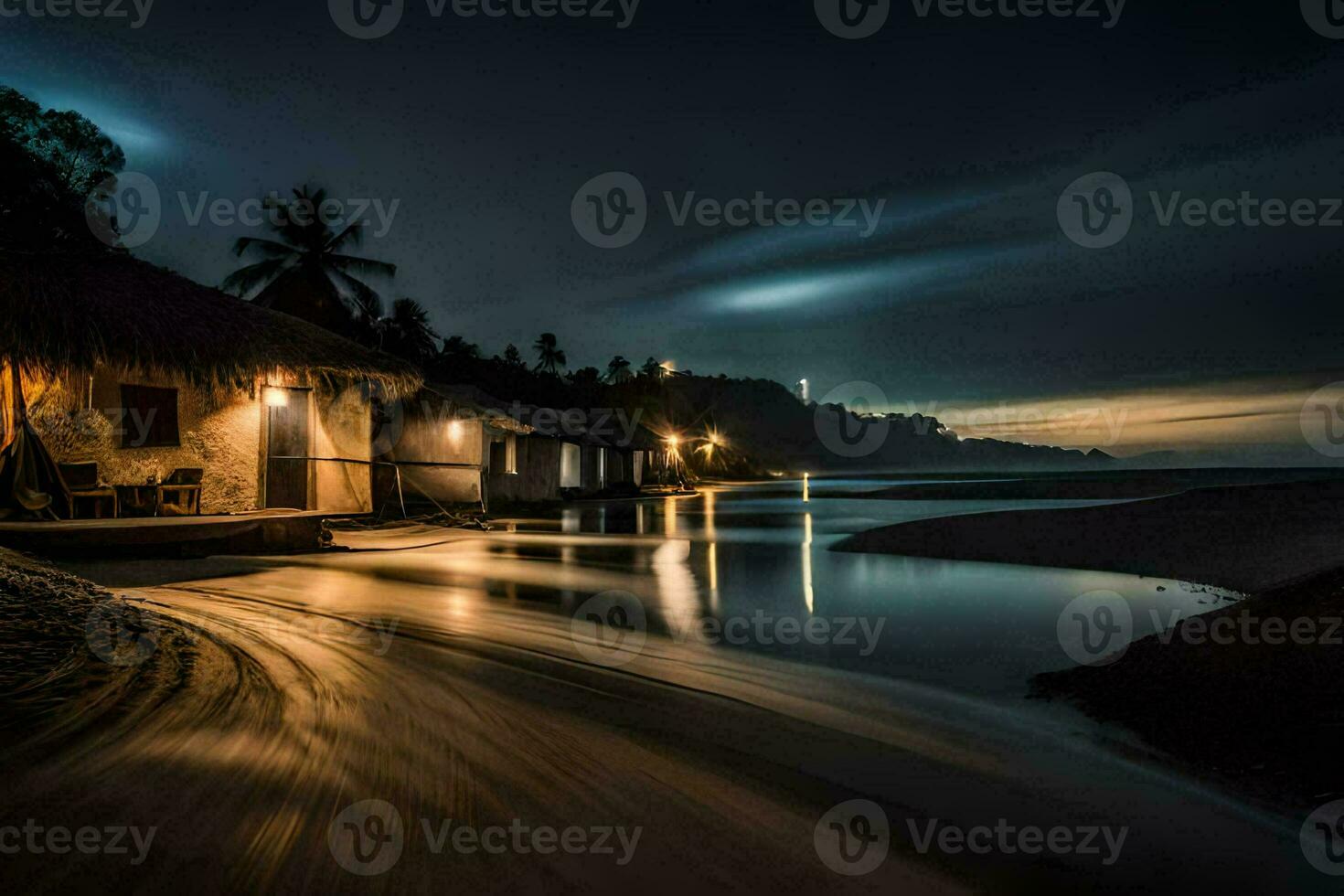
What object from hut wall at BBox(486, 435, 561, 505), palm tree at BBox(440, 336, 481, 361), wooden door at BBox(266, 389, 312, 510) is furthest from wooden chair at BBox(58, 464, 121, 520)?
palm tree at BBox(440, 336, 481, 361)

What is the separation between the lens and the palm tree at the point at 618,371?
6314 cm

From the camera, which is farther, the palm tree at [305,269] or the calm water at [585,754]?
the palm tree at [305,269]

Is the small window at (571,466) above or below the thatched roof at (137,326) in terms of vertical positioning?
below

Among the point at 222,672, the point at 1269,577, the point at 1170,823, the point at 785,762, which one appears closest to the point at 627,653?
the point at 785,762

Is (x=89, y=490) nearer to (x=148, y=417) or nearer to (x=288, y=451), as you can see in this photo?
(x=148, y=417)

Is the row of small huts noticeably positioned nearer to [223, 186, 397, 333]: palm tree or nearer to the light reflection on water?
the light reflection on water

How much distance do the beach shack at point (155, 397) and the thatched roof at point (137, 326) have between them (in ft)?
0.06

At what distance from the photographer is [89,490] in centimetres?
1007

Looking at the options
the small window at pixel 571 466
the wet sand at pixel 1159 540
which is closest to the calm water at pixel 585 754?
the wet sand at pixel 1159 540

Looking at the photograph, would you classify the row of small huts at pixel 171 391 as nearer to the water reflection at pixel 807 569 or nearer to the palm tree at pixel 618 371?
the water reflection at pixel 807 569

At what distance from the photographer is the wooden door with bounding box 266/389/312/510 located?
42.8 ft

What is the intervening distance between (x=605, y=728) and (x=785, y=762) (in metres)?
0.93

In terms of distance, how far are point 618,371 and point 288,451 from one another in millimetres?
57640

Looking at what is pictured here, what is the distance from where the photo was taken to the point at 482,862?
2.32m
